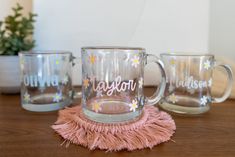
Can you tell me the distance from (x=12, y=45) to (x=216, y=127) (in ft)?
1.90

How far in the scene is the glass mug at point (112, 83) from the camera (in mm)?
385

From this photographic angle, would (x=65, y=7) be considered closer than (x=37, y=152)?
No

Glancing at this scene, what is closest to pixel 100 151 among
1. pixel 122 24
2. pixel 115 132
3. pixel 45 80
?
pixel 115 132

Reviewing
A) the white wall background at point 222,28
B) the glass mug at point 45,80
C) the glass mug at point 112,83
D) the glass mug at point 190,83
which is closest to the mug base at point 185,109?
the glass mug at point 190,83

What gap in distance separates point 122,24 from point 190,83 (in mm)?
343

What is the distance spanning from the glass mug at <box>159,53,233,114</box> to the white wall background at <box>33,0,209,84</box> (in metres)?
0.23

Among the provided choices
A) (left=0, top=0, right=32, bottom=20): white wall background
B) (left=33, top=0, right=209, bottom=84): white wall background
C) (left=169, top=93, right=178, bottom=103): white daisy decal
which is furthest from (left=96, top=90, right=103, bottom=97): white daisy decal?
(left=0, top=0, right=32, bottom=20): white wall background

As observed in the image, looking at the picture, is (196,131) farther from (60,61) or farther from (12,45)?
(12,45)

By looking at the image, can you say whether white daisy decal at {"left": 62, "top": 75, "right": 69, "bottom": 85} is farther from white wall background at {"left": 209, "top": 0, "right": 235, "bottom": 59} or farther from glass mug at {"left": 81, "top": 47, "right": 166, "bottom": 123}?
white wall background at {"left": 209, "top": 0, "right": 235, "bottom": 59}

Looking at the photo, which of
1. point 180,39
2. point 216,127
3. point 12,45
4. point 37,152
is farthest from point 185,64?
point 12,45

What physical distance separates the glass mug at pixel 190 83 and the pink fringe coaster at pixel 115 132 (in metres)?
0.11

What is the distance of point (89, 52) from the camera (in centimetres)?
39

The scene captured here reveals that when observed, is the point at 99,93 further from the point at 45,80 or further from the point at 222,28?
the point at 222,28

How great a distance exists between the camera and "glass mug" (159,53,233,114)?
49 cm
